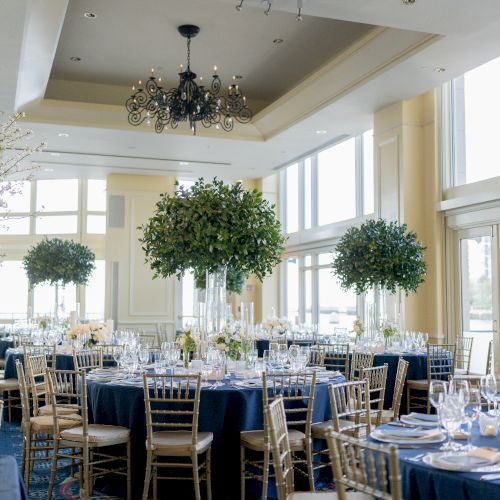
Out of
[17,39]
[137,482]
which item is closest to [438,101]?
[17,39]

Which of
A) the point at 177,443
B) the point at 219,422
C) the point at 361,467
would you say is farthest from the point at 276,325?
the point at 361,467

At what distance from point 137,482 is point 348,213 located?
900 centimetres

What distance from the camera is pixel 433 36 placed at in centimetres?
802

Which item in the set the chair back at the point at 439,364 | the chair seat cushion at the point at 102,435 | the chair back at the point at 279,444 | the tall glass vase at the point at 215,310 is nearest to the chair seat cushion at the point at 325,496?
the chair back at the point at 279,444

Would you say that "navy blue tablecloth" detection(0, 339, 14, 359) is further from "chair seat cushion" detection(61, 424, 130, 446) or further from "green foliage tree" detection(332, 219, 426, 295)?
"chair seat cushion" detection(61, 424, 130, 446)

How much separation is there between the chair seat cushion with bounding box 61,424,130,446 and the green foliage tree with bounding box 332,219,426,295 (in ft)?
15.3

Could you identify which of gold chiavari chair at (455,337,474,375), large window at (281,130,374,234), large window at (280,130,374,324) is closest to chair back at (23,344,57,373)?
gold chiavari chair at (455,337,474,375)

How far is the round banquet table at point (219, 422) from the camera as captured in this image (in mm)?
5004

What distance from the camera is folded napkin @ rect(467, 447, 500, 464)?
2.82 m

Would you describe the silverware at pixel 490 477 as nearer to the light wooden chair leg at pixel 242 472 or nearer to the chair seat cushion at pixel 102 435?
the light wooden chair leg at pixel 242 472

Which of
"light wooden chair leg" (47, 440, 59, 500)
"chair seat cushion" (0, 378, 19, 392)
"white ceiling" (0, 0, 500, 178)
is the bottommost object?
"light wooden chair leg" (47, 440, 59, 500)

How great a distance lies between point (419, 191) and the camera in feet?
33.9

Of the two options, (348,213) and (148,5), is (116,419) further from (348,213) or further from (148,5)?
(348,213)

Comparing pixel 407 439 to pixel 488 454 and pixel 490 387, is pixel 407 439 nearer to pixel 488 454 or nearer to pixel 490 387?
pixel 488 454
